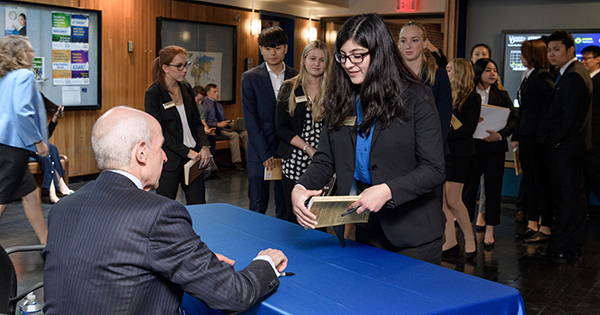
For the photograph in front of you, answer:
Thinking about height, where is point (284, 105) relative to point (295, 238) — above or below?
above

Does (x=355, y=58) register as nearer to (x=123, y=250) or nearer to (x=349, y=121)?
(x=349, y=121)

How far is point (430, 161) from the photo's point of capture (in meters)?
1.97

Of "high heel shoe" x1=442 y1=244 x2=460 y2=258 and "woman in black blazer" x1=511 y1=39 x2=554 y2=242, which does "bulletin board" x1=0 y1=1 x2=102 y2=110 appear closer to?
"high heel shoe" x1=442 y1=244 x2=460 y2=258

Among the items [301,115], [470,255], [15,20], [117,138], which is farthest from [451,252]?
[15,20]

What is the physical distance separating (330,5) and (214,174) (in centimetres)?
510

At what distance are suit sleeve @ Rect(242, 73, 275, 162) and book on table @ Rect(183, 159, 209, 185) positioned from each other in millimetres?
442

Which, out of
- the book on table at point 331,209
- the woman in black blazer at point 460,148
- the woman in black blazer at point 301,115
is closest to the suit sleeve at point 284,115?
the woman in black blazer at point 301,115

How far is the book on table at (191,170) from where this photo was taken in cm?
396

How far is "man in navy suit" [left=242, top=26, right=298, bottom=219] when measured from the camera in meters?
4.04

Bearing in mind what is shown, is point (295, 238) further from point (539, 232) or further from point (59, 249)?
point (539, 232)

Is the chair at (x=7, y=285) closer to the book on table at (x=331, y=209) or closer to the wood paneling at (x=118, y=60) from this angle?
the book on table at (x=331, y=209)

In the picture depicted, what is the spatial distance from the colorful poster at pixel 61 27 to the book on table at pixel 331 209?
22.3 ft

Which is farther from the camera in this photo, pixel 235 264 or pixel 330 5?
pixel 330 5

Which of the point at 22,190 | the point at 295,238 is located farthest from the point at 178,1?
the point at 295,238
